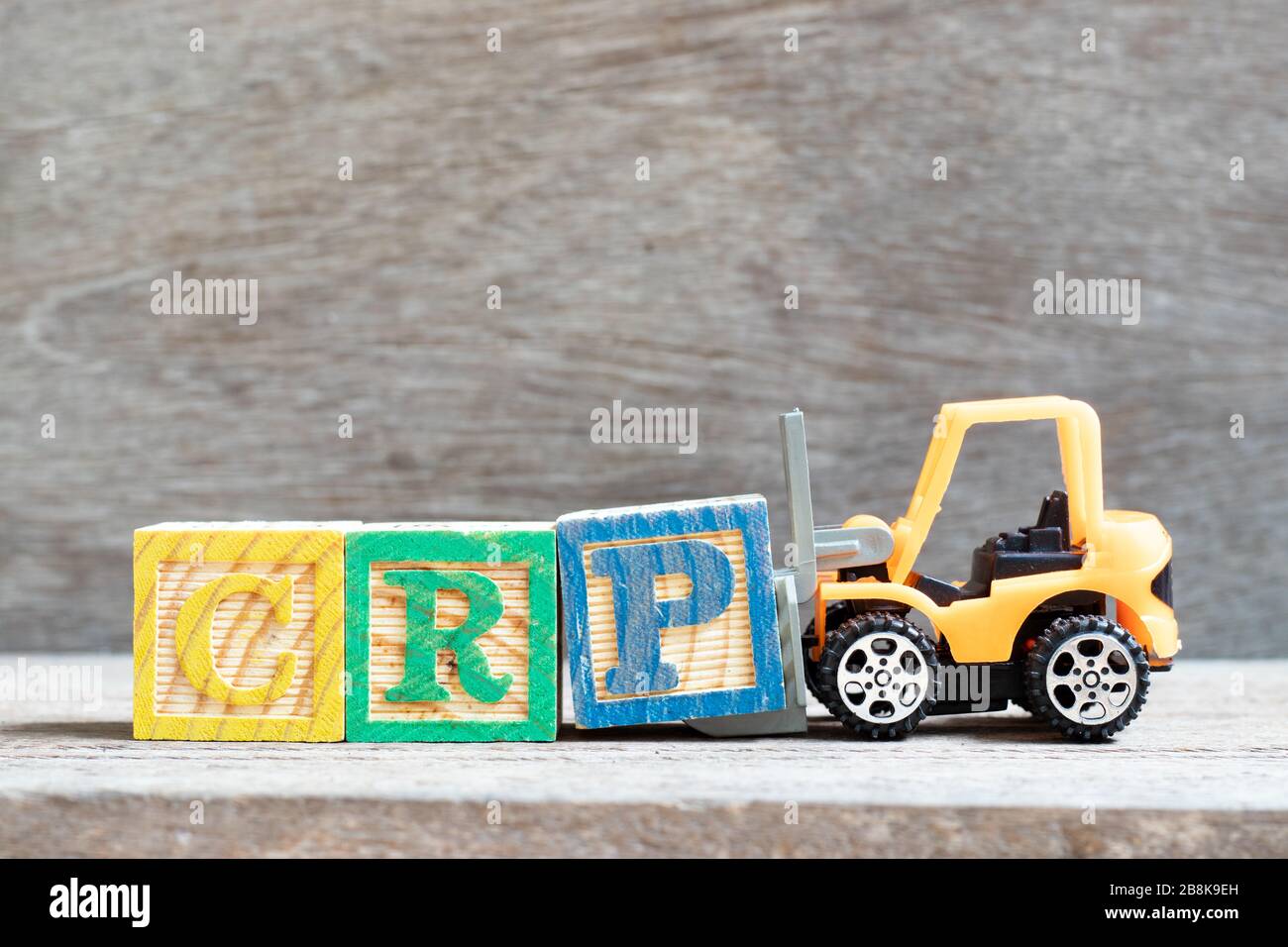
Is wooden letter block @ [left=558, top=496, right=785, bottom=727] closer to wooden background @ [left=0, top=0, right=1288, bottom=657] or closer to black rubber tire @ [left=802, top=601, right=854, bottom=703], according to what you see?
black rubber tire @ [left=802, top=601, right=854, bottom=703]

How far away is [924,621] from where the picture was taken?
133cm

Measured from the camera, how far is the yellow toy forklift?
1.01 m

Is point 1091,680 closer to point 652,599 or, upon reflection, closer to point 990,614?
point 990,614

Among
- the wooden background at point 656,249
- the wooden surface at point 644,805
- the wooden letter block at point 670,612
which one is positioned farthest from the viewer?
the wooden background at point 656,249

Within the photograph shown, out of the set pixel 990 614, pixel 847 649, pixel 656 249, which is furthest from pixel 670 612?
pixel 656 249

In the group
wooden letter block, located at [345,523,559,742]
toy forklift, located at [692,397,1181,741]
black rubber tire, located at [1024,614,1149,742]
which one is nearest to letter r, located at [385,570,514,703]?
wooden letter block, located at [345,523,559,742]

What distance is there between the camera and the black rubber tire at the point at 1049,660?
1.00 m

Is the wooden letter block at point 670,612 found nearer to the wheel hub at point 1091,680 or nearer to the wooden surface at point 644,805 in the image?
the wooden surface at point 644,805

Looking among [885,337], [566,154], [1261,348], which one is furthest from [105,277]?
[1261,348]

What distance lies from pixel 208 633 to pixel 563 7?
2.71ft

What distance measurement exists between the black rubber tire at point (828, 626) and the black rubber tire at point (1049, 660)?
0.51 ft

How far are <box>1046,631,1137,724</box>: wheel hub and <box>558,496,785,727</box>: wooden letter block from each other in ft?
0.74

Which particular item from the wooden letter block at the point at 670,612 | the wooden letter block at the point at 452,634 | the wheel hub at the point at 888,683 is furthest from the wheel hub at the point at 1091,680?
the wooden letter block at the point at 452,634

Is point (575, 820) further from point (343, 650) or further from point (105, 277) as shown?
point (105, 277)
